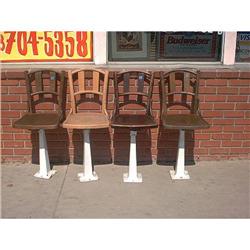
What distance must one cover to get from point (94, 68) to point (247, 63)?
181 cm

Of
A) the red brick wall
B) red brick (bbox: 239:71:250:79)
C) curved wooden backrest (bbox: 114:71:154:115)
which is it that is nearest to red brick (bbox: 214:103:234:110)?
the red brick wall

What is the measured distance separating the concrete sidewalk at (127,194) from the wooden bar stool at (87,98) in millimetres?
226

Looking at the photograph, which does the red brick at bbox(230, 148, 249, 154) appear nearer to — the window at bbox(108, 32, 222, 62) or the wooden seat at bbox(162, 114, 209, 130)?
the wooden seat at bbox(162, 114, 209, 130)

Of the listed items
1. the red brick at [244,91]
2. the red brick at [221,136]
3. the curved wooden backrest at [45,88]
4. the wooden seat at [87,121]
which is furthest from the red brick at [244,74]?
the curved wooden backrest at [45,88]

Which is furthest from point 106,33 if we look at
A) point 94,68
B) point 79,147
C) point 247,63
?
point 247,63

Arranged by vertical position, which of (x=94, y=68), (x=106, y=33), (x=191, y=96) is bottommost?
(x=191, y=96)

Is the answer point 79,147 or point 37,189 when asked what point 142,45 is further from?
point 37,189

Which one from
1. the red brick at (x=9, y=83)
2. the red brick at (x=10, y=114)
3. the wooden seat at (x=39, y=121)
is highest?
the red brick at (x=9, y=83)

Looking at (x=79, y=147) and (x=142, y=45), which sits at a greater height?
(x=142, y=45)

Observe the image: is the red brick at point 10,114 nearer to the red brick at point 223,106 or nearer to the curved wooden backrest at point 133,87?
the curved wooden backrest at point 133,87

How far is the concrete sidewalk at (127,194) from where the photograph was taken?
3381 millimetres

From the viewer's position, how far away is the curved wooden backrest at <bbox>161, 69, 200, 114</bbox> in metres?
4.05

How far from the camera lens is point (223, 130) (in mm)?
4398

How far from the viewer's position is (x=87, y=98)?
4.25 m
